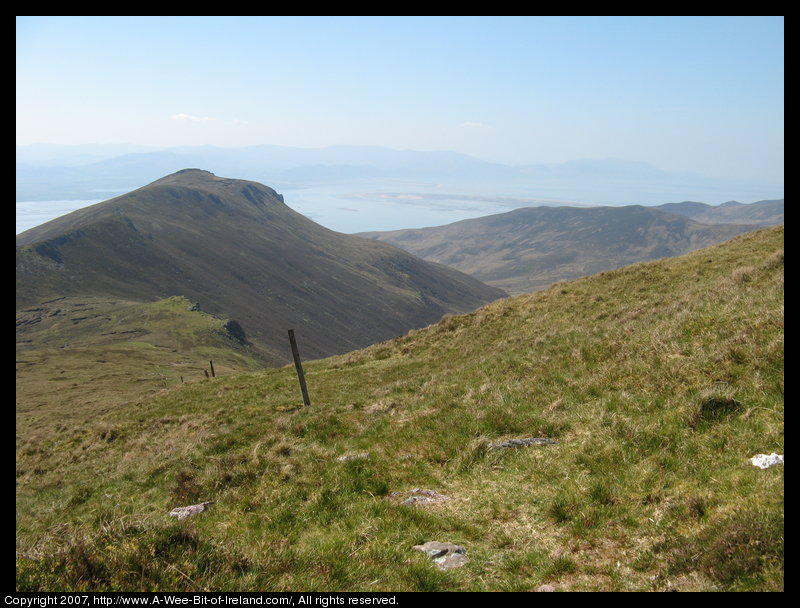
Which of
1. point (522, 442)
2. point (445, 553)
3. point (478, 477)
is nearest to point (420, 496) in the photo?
point (478, 477)

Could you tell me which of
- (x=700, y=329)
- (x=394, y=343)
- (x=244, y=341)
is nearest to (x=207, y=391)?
(x=394, y=343)

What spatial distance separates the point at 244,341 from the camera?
381 ft

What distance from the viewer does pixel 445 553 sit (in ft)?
21.4

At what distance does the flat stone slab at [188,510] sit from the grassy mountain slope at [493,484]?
15.0 inches

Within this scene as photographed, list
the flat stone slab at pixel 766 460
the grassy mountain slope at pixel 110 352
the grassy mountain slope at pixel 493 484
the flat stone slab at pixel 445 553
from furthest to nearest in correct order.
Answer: the grassy mountain slope at pixel 110 352, the flat stone slab at pixel 766 460, the flat stone slab at pixel 445 553, the grassy mountain slope at pixel 493 484

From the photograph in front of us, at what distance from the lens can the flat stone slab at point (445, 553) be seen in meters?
6.19

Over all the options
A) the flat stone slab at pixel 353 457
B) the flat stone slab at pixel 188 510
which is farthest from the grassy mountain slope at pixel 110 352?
the flat stone slab at pixel 353 457

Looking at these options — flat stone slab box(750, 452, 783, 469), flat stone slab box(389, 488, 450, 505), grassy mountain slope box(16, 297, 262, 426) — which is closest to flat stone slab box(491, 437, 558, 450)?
flat stone slab box(389, 488, 450, 505)

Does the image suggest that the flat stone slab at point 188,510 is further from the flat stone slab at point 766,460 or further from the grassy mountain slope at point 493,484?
the flat stone slab at point 766,460

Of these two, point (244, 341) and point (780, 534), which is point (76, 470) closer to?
point (780, 534)

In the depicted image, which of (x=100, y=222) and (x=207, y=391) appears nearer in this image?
(x=207, y=391)

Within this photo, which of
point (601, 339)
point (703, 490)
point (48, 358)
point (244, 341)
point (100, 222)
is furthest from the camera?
point (100, 222)

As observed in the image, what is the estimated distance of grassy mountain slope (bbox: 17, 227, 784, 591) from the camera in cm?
541
